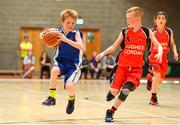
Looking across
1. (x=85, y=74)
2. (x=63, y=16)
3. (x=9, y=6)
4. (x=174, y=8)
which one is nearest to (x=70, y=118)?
(x=63, y=16)

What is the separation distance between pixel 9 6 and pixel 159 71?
16.2m

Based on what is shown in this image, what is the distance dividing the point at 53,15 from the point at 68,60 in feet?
59.5

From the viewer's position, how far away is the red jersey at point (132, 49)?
22.8ft

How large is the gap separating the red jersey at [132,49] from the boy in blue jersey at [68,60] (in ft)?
2.25

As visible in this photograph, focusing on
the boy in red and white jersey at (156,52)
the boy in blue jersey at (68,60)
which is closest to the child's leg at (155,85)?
the boy in red and white jersey at (156,52)

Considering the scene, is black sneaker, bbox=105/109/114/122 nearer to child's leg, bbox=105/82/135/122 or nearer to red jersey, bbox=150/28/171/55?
child's leg, bbox=105/82/135/122

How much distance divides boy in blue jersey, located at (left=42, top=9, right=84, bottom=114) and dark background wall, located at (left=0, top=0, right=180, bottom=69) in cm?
1766

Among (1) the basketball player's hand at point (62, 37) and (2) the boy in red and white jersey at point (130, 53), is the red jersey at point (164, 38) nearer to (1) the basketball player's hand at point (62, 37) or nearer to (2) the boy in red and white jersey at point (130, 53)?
(2) the boy in red and white jersey at point (130, 53)

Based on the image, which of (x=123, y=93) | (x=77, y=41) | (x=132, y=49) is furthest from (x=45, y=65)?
(x=123, y=93)

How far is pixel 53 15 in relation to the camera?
2495 cm

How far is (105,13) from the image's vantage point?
25.4m

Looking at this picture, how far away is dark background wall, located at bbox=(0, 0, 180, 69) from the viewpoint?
960 inches

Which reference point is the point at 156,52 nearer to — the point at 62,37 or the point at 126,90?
the point at 126,90

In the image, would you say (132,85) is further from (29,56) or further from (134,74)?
(29,56)
